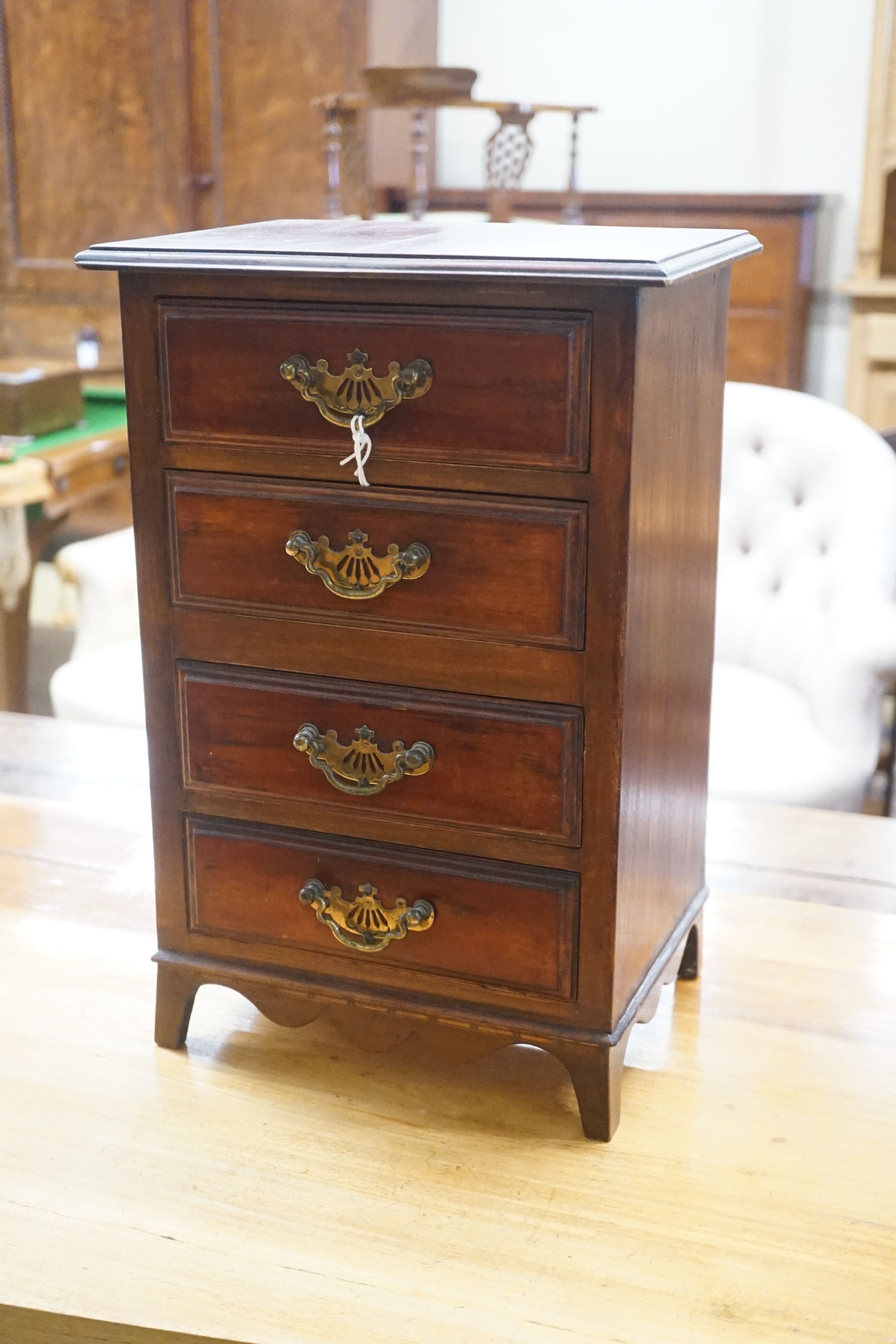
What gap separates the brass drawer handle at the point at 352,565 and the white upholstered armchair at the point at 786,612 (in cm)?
109

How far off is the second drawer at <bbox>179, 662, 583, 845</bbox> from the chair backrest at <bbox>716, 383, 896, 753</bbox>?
3.91 feet

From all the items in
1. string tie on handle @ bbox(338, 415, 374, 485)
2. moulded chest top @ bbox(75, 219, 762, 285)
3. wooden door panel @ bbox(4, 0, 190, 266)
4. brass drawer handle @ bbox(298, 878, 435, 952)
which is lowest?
brass drawer handle @ bbox(298, 878, 435, 952)

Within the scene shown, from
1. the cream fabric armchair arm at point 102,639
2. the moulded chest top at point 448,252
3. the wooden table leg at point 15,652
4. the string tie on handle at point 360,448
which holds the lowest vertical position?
the wooden table leg at point 15,652

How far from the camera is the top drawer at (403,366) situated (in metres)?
0.80

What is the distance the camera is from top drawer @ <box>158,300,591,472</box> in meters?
0.80

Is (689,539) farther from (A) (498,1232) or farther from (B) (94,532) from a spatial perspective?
(B) (94,532)

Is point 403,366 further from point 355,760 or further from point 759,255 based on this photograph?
point 759,255

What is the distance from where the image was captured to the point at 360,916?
3.10 ft

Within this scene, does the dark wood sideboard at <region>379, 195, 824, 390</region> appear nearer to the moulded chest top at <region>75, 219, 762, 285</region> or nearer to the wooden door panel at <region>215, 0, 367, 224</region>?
the wooden door panel at <region>215, 0, 367, 224</region>

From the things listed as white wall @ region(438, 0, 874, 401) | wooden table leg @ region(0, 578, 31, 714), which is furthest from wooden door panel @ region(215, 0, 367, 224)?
wooden table leg @ region(0, 578, 31, 714)

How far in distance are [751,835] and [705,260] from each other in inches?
Result: 27.2

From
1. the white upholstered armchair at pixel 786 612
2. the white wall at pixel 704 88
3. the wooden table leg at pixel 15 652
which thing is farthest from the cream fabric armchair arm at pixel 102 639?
the white wall at pixel 704 88

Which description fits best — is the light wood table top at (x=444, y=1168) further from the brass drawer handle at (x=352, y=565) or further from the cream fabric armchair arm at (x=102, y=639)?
the cream fabric armchair arm at (x=102, y=639)

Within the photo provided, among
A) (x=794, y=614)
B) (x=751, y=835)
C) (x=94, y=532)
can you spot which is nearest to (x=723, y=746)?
(x=794, y=614)
